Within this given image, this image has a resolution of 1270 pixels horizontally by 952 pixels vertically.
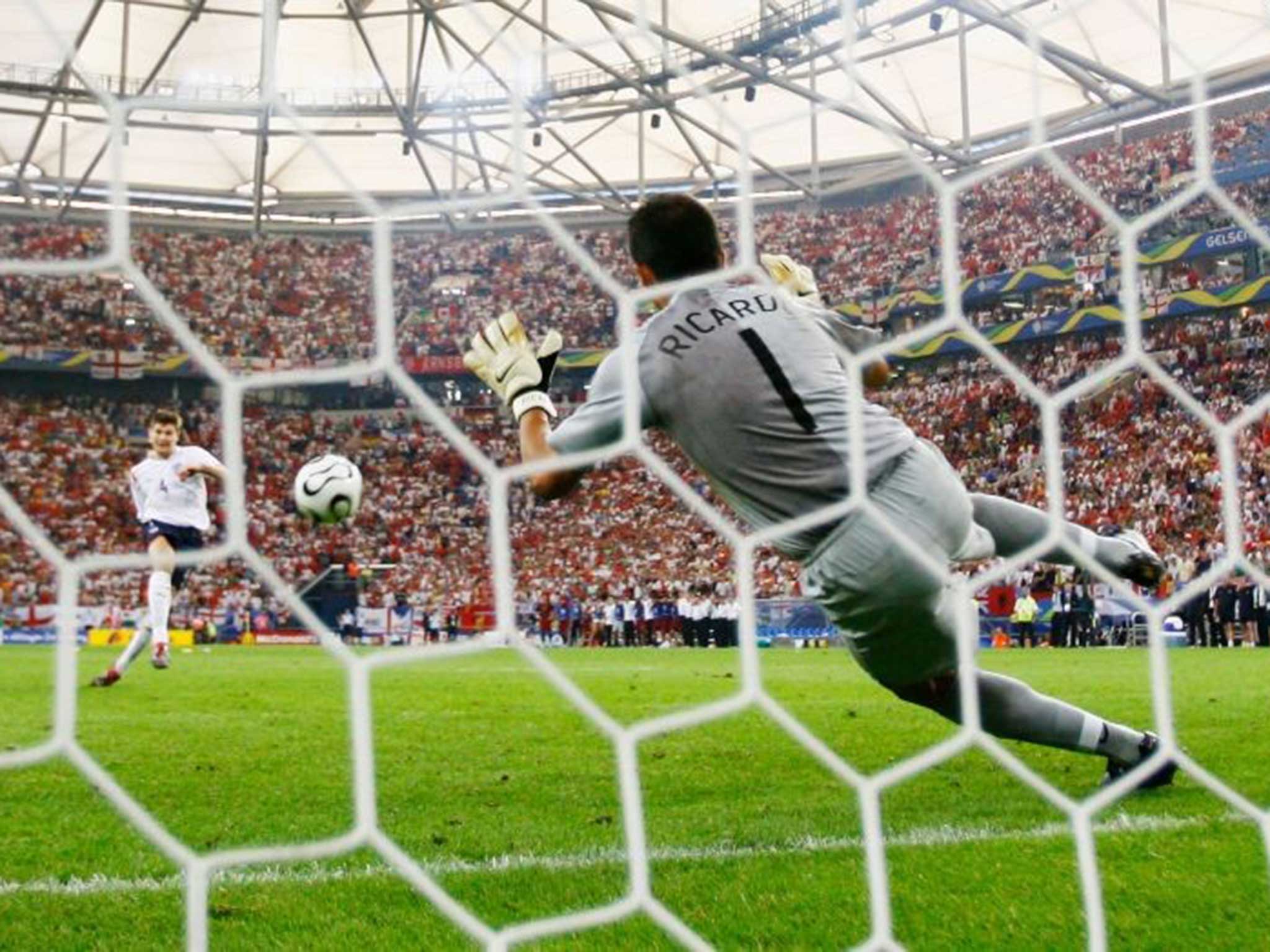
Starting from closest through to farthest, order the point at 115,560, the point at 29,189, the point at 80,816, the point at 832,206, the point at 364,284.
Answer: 1. the point at 115,560
2. the point at 80,816
3. the point at 29,189
4. the point at 832,206
5. the point at 364,284

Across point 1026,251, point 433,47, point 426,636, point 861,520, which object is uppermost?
point 433,47

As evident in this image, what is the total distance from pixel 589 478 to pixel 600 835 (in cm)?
1999

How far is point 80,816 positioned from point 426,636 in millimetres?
18044

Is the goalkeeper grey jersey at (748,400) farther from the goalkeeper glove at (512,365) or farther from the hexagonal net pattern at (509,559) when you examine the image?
the hexagonal net pattern at (509,559)

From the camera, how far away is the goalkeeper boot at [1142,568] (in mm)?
2885

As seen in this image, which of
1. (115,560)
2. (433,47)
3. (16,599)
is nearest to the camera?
(115,560)

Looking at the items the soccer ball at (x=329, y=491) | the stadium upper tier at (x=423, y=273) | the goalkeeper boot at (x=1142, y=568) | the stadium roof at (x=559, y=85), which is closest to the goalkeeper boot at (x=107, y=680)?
the soccer ball at (x=329, y=491)

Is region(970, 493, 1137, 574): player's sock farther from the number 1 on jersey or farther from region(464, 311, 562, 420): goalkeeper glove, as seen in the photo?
region(464, 311, 562, 420): goalkeeper glove

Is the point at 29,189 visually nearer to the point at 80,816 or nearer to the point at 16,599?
the point at 16,599

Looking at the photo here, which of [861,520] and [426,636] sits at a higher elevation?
[861,520]

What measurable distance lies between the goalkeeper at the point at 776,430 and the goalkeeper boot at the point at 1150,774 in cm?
95

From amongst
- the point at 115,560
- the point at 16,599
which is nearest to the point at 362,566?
the point at 16,599

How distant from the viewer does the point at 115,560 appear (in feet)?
4.74

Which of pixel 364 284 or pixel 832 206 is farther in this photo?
pixel 364 284
